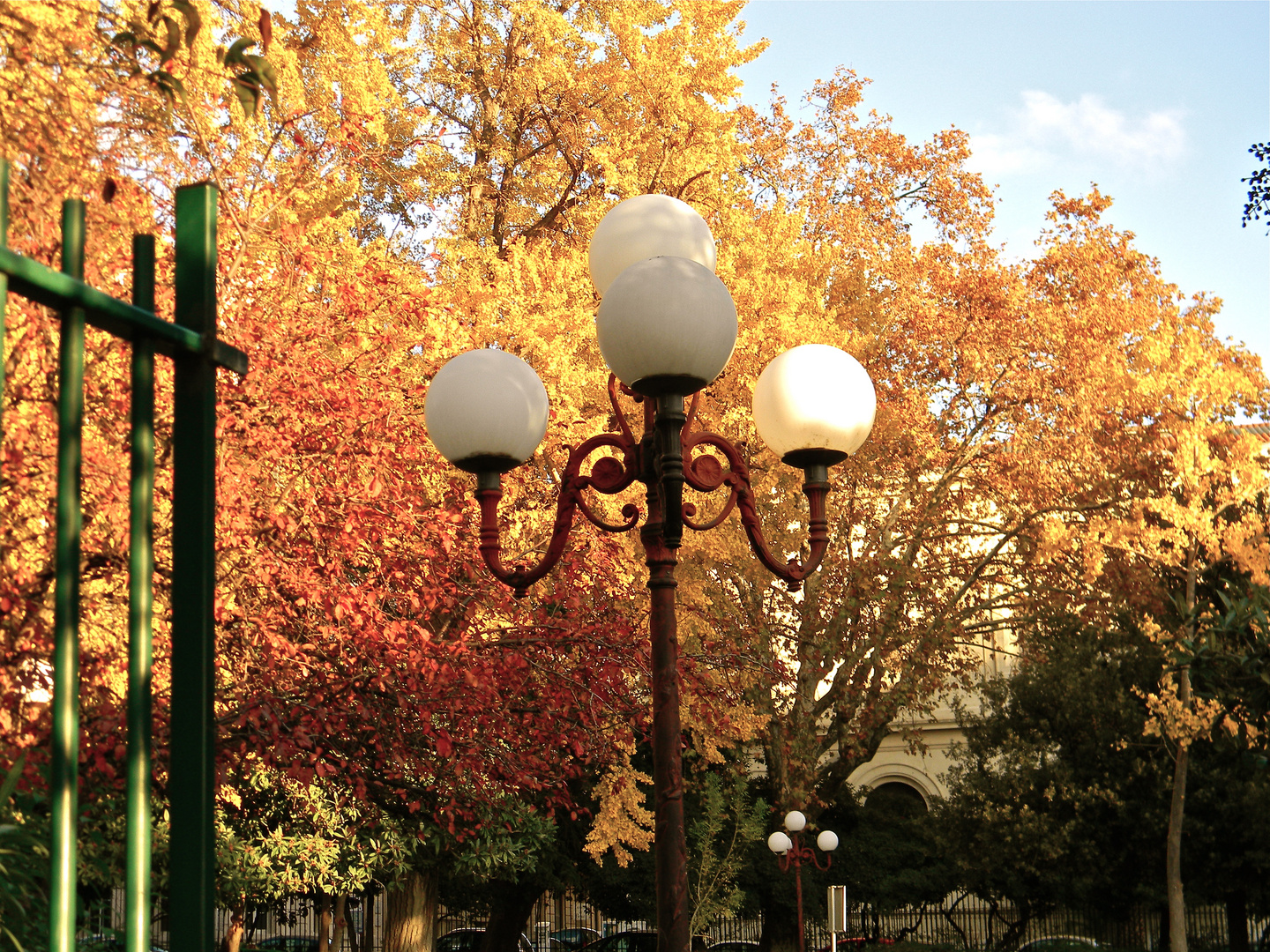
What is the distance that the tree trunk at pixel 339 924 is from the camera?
60.7 ft

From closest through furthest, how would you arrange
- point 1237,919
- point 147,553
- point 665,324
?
point 147,553, point 665,324, point 1237,919

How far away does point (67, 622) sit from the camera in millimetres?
1803

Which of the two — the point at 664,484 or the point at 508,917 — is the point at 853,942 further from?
the point at 664,484

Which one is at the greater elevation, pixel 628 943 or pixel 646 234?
pixel 646 234

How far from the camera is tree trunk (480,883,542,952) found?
1897 centimetres

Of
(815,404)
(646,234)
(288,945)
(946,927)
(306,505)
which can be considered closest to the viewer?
(815,404)

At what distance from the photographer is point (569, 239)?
16781mm

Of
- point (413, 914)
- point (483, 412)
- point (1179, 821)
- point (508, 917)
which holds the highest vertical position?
point (483, 412)

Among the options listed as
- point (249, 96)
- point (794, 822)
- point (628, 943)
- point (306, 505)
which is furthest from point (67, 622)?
point (628, 943)

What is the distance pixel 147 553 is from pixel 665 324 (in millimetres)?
2445

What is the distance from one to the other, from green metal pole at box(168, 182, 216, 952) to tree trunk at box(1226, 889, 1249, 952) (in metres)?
24.1

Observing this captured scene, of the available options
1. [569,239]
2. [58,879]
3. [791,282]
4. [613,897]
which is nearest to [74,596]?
[58,879]

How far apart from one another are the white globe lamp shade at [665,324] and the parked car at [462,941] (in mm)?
20873

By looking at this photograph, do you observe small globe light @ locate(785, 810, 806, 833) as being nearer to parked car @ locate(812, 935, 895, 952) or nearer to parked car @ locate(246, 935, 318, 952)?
parked car @ locate(812, 935, 895, 952)
